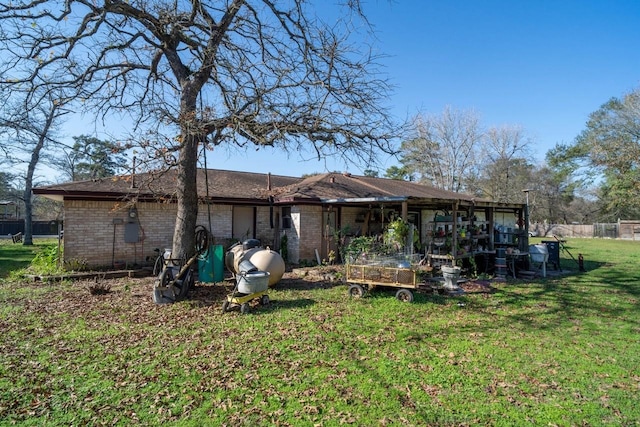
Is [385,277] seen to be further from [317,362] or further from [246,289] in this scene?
[317,362]

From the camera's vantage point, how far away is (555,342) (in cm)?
552

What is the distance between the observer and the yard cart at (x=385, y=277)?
8.00 meters

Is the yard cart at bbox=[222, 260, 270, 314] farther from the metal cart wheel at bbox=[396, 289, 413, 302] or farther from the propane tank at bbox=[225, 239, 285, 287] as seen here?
the metal cart wheel at bbox=[396, 289, 413, 302]

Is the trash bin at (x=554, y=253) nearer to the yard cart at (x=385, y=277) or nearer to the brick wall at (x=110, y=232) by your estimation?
the yard cart at (x=385, y=277)

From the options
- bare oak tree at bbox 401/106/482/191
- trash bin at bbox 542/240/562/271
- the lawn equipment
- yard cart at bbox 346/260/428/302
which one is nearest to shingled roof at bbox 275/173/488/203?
trash bin at bbox 542/240/562/271

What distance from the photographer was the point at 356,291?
846cm

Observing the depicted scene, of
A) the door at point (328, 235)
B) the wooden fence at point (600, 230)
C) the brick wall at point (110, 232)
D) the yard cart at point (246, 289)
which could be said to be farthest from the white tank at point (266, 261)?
the wooden fence at point (600, 230)

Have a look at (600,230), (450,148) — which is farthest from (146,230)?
(600,230)

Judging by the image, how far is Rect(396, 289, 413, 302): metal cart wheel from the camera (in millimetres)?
7849

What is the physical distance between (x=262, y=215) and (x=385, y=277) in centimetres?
801

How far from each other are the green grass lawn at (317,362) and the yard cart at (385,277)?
0.42m

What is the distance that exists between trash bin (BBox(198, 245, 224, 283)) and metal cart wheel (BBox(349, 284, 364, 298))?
3.46m

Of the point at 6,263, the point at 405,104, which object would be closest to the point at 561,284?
the point at 405,104

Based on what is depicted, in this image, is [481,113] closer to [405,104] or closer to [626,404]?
[405,104]
